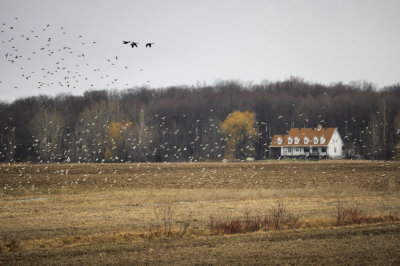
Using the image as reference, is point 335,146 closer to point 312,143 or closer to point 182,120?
point 312,143

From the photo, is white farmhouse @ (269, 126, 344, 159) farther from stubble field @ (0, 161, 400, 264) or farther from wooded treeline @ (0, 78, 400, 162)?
stubble field @ (0, 161, 400, 264)

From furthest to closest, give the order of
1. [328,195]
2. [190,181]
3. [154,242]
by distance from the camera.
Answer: [190,181], [328,195], [154,242]

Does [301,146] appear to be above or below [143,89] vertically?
below

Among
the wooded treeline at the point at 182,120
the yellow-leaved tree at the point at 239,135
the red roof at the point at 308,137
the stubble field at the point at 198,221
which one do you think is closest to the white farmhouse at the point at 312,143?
the red roof at the point at 308,137

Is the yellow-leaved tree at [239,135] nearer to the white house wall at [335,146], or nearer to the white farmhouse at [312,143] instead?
the white farmhouse at [312,143]

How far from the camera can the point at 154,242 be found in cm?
1892

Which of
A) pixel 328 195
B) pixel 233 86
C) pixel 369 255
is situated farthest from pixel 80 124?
pixel 369 255

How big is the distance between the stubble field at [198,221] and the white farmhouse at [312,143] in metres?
49.6

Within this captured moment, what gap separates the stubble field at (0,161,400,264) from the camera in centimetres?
1648

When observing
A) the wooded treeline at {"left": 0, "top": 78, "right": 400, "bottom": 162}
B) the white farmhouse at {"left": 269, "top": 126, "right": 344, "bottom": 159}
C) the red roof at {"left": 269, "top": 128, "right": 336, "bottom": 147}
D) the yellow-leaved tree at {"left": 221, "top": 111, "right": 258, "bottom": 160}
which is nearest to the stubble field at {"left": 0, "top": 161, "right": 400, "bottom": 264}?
the wooded treeline at {"left": 0, "top": 78, "right": 400, "bottom": 162}

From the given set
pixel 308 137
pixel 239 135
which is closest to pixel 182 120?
pixel 239 135

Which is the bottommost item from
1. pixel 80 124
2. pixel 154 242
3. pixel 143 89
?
pixel 154 242

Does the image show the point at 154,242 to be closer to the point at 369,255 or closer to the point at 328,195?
the point at 369,255

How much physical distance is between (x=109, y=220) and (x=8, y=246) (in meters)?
7.26
